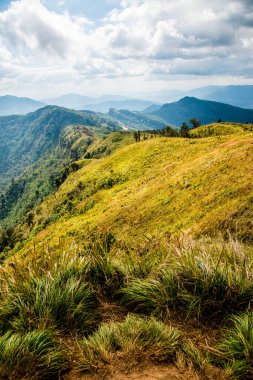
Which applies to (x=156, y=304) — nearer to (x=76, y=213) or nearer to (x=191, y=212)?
(x=191, y=212)

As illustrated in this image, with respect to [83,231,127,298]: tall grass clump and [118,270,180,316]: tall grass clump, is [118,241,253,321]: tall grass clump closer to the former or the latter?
[118,270,180,316]: tall grass clump

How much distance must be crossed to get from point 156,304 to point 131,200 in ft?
116

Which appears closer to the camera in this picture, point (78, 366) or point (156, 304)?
point (78, 366)

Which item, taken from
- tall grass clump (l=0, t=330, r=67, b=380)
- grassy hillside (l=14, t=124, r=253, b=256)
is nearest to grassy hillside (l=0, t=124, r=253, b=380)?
tall grass clump (l=0, t=330, r=67, b=380)

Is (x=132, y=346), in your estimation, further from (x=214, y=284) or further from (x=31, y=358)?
(x=214, y=284)

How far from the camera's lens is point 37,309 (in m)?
4.64

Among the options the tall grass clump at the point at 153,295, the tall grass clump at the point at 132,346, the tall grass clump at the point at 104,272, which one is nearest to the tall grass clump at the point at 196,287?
the tall grass clump at the point at 153,295

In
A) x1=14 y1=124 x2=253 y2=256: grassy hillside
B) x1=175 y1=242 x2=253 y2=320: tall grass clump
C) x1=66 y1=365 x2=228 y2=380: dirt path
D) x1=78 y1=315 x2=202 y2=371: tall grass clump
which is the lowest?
x1=14 y1=124 x2=253 y2=256: grassy hillside

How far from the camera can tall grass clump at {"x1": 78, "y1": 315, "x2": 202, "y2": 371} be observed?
3.79 metres

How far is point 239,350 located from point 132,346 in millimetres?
1425

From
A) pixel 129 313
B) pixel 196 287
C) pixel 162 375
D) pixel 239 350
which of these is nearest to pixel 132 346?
pixel 162 375

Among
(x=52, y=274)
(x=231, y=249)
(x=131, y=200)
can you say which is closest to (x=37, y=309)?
(x=52, y=274)

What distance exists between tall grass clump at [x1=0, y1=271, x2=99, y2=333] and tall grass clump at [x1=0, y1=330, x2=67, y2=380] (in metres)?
0.42

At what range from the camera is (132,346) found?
12.8ft
